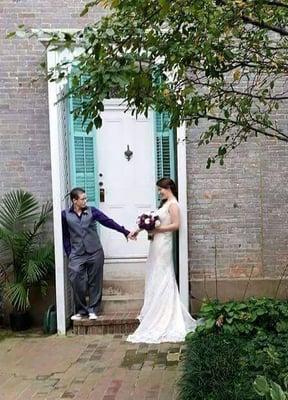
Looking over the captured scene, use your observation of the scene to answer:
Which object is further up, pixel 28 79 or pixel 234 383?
pixel 28 79

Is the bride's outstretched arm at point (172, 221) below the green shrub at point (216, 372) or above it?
above

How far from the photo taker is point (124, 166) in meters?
7.38

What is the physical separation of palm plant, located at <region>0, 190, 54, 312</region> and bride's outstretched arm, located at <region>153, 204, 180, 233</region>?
4.52 ft

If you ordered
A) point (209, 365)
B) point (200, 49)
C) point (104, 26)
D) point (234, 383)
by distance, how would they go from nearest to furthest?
1. point (104, 26)
2. point (200, 49)
3. point (234, 383)
4. point (209, 365)

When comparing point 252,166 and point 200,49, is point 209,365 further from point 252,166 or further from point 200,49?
point 252,166

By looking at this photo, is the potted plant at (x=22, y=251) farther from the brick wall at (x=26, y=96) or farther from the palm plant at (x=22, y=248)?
the brick wall at (x=26, y=96)

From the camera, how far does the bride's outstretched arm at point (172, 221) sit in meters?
6.64

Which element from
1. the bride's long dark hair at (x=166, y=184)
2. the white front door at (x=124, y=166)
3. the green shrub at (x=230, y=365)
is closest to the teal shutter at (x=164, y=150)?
the white front door at (x=124, y=166)

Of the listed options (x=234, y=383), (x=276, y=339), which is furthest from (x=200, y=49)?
(x=276, y=339)

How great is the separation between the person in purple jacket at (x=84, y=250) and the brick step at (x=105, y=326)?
3.1 inches

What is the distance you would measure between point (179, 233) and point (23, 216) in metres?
1.96

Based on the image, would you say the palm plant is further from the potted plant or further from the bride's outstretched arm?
the bride's outstretched arm

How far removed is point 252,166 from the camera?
7.09 metres

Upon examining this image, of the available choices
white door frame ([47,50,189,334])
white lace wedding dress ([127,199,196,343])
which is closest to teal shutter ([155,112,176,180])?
white door frame ([47,50,189,334])
